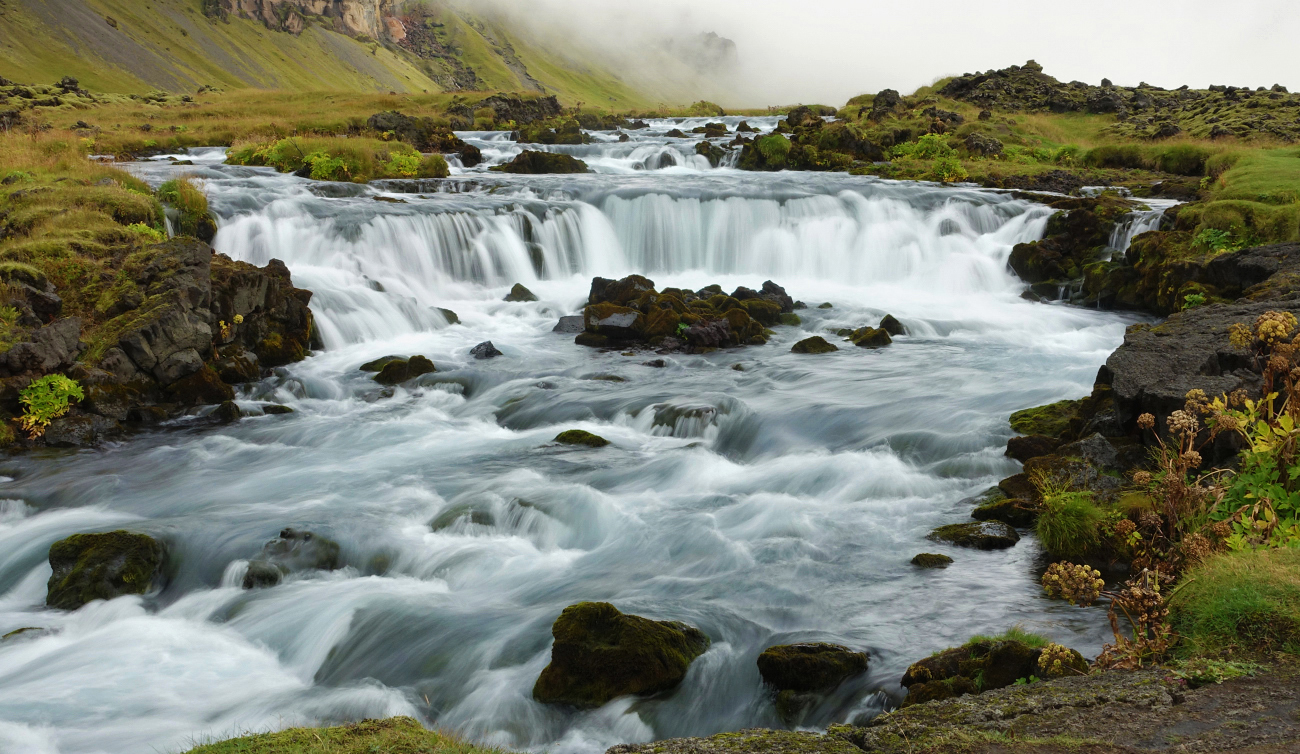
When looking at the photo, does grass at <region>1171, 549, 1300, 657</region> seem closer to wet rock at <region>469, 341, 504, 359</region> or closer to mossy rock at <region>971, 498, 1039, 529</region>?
mossy rock at <region>971, 498, 1039, 529</region>

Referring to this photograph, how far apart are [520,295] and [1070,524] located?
16.0 metres

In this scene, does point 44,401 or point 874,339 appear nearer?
point 44,401

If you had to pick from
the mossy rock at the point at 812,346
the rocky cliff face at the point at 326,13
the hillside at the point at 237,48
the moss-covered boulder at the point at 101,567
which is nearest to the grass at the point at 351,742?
the moss-covered boulder at the point at 101,567

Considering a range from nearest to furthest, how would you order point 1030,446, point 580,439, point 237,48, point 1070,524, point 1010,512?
point 1070,524 → point 1010,512 → point 1030,446 → point 580,439 → point 237,48

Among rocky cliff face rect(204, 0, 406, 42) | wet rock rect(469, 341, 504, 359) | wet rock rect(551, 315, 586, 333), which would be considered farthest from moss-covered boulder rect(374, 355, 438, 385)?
rocky cliff face rect(204, 0, 406, 42)

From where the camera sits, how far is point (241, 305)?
1545 cm

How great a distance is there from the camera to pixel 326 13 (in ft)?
536

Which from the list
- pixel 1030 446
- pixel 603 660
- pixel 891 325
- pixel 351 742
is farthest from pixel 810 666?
pixel 891 325

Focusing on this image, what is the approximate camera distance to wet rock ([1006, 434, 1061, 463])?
1047 centimetres

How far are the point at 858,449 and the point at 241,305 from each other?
1093 centimetres

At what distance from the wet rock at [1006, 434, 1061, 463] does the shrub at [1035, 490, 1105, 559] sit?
2.40 metres

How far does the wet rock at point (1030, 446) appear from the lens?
10.5 meters

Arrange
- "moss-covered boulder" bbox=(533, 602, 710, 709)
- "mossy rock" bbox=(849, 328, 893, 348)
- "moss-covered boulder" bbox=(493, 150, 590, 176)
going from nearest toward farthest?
1. "moss-covered boulder" bbox=(533, 602, 710, 709)
2. "mossy rock" bbox=(849, 328, 893, 348)
3. "moss-covered boulder" bbox=(493, 150, 590, 176)

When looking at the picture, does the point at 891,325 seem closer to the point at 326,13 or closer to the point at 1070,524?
the point at 1070,524
